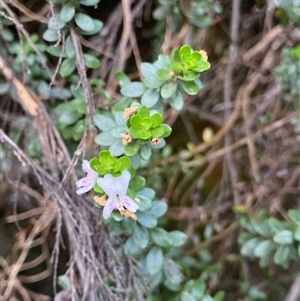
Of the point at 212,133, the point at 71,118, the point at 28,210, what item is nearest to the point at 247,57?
the point at 212,133

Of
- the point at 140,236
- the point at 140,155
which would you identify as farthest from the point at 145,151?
the point at 140,236

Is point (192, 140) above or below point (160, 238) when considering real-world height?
below

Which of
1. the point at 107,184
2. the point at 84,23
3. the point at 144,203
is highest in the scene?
the point at 84,23

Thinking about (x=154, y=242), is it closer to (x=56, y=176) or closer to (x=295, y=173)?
(x=56, y=176)

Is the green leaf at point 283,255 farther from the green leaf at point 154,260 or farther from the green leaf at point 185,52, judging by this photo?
the green leaf at point 185,52

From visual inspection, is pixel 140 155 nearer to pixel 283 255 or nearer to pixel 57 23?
pixel 57 23

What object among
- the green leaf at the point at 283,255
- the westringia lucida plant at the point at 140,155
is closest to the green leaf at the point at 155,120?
the westringia lucida plant at the point at 140,155

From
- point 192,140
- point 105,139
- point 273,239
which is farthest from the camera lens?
point 192,140

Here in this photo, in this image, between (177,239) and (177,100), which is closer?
(177,100)
